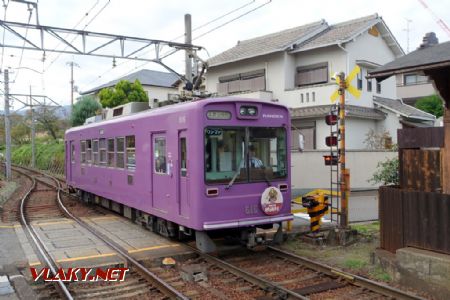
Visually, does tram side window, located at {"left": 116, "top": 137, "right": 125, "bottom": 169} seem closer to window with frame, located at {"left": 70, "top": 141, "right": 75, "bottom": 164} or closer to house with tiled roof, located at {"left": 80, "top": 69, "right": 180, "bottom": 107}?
window with frame, located at {"left": 70, "top": 141, "right": 75, "bottom": 164}

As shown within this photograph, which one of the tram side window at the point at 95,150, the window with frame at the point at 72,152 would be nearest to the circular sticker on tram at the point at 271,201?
the tram side window at the point at 95,150

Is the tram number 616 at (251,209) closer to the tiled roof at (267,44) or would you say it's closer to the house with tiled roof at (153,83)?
the tiled roof at (267,44)

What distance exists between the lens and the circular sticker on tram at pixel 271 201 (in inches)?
310

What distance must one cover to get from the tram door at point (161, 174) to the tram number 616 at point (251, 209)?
1.41 meters

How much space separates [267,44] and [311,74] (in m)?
3.26

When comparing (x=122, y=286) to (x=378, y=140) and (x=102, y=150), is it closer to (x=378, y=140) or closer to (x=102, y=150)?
(x=102, y=150)

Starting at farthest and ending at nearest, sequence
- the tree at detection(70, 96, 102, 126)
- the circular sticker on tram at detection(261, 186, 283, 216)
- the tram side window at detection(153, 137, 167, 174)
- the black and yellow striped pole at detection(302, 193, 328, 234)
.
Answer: the tree at detection(70, 96, 102, 126)
the black and yellow striped pole at detection(302, 193, 328, 234)
the tram side window at detection(153, 137, 167, 174)
the circular sticker on tram at detection(261, 186, 283, 216)

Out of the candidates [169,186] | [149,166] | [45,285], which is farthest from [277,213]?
[45,285]

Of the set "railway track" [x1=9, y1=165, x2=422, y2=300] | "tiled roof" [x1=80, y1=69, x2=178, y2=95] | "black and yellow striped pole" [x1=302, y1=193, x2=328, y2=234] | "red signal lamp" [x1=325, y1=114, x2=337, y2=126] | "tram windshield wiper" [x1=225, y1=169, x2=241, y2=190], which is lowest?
"railway track" [x1=9, y1=165, x2=422, y2=300]

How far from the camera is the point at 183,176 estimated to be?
7867mm

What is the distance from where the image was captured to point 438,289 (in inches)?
231

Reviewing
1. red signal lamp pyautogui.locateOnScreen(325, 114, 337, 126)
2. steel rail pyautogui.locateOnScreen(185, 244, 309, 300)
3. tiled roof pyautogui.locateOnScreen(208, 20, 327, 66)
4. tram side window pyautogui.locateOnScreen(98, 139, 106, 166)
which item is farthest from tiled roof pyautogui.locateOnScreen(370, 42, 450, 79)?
tiled roof pyautogui.locateOnScreen(208, 20, 327, 66)

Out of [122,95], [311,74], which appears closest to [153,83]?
[122,95]

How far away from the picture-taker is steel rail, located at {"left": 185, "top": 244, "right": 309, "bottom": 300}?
19.4ft
